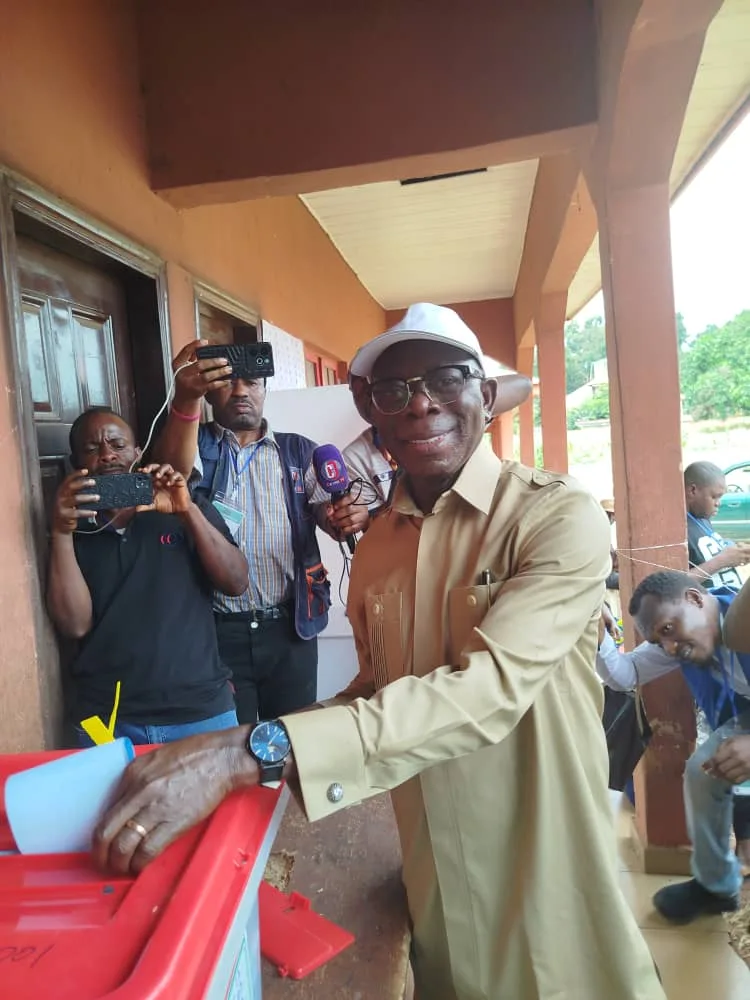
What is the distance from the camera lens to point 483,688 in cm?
84

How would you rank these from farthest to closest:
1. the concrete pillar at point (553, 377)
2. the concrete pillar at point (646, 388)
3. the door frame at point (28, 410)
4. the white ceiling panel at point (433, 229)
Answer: the concrete pillar at point (553, 377) < the white ceiling panel at point (433, 229) < the concrete pillar at point (646, 388) < the door frame at point (28, 410)

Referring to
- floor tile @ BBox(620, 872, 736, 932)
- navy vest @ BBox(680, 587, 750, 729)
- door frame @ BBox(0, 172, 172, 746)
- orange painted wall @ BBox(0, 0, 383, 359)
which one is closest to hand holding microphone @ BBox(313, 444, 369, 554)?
door frame @ BBox(0, 172, 172, 746)

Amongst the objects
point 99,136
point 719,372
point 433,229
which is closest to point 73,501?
point 99,136

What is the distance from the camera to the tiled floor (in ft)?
7.61

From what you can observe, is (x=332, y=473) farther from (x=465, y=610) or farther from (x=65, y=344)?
(x=465, y=610)

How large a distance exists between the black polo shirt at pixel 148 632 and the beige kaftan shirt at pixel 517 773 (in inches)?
30.8

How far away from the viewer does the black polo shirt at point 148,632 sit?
1685 mm

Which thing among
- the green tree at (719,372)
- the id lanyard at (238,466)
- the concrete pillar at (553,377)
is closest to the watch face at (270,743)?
the id lanyard at (238,466)

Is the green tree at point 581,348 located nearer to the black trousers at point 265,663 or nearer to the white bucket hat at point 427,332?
the black trousers at point 265,663

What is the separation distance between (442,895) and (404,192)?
16.6 ft

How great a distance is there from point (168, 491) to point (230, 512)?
1.26 feet

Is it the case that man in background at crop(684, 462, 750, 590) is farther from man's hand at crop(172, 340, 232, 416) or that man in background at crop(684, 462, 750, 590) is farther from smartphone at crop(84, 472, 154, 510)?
smartphone at crop(84, 472, 154, 510)

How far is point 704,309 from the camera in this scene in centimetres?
2072

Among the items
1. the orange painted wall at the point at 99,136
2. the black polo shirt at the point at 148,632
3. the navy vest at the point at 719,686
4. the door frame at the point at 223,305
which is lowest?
the navy vest at the point at 719,686
